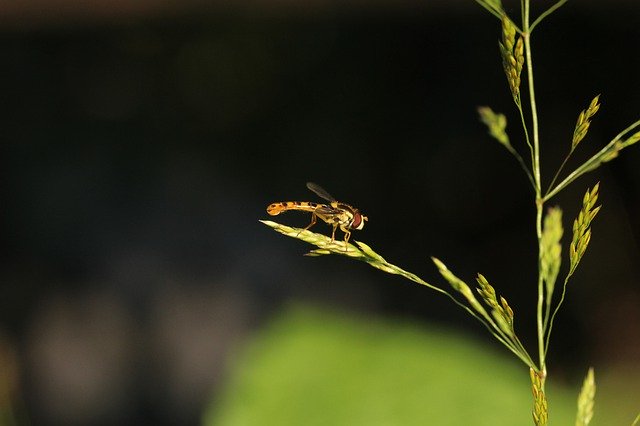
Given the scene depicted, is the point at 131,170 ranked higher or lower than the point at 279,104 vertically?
lower

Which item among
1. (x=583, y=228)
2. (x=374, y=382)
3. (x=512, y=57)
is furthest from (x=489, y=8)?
(x=374, y=382)

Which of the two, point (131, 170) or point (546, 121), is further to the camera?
point (131, 170)

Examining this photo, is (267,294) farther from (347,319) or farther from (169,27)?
(347,319)

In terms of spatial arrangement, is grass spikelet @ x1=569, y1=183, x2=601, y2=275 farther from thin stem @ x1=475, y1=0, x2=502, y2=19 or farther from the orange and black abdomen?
the orange and black abdomen

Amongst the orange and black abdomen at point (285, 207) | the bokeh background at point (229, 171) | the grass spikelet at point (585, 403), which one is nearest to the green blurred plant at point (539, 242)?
the grass spikelet at point (585, 403)

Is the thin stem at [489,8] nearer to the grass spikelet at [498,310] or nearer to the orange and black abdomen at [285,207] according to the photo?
the grass spikelet at [498,310]

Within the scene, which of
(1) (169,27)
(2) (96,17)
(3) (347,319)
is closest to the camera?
(3) (347,319)

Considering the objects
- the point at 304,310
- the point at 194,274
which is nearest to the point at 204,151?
the point at 194,274

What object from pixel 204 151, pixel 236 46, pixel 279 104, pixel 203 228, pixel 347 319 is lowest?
pixel 347 319
